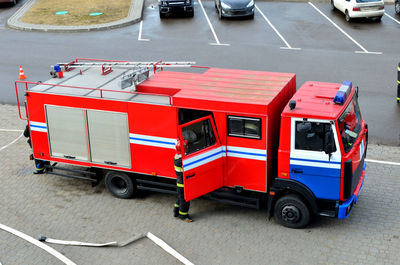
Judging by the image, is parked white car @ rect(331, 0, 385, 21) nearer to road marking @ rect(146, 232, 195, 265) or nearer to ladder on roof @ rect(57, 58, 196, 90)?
ladder on roof @ rect(57, 58, 196, 90)

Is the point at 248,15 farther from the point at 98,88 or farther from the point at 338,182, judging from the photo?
the point at 338,182

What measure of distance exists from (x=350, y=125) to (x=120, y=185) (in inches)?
196

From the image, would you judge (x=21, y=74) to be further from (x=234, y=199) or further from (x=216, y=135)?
(x=234, y=199)

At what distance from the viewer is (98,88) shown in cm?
1140

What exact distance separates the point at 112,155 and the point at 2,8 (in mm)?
23672

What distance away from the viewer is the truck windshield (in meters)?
9.49

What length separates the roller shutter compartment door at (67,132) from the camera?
11.3m

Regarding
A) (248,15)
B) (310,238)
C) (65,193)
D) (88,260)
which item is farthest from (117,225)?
(248,15)

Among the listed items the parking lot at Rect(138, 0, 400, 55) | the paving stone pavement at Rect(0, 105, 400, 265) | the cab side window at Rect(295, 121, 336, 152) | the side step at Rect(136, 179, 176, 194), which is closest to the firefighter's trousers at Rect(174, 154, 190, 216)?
the paving stone pavement at Rect(0, 105, 400, 265)

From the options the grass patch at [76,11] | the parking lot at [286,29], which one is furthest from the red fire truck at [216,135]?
the grass patch at [76,11]

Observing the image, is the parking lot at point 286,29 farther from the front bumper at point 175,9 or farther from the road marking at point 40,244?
the road marking at point 40,244

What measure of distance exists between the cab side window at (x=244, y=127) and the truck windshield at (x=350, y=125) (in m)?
1.46

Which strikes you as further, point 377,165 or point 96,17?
point 96,17

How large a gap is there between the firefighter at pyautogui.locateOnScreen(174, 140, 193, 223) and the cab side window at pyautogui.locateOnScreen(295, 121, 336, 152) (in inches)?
84.3
